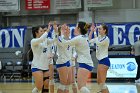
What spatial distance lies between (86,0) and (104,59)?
13.7 meters

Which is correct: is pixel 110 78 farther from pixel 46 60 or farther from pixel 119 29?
pixel 46 60

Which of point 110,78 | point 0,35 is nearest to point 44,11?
point 0,35

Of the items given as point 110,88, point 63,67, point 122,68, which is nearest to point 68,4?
point 122,68

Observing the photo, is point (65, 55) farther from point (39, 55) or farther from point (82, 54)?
point (82, 54)

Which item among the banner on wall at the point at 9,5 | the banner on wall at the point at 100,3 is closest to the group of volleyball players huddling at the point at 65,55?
the banner on wall at the point at 100,3

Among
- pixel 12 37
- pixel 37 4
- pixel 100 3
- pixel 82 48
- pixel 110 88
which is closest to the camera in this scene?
pixel 82 48

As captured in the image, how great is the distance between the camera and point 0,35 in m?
20.6

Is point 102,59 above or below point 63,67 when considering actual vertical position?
above

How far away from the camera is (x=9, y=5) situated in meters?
23.2

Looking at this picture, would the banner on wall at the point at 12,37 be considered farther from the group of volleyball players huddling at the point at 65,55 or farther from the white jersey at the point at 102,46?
the white jersey at the point at 102,46

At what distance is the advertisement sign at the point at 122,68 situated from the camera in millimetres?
17484

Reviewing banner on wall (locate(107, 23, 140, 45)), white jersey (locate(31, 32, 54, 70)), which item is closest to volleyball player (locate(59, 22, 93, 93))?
white jersey (locate(31, 32, 54, 70))

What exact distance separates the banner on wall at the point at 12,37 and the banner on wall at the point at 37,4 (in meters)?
3.34

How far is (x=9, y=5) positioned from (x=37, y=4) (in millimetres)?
1812
